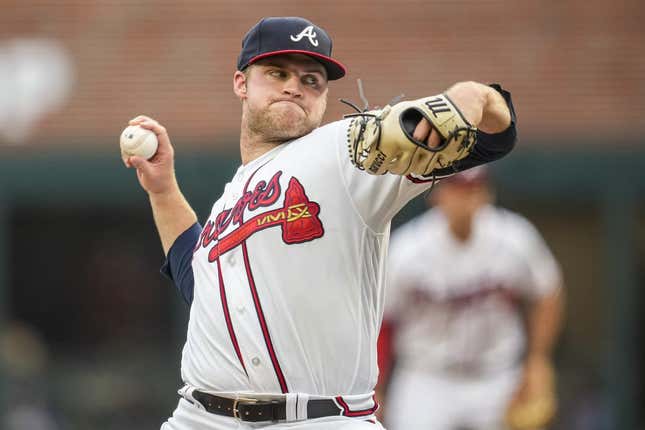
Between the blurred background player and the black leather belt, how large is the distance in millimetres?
3211

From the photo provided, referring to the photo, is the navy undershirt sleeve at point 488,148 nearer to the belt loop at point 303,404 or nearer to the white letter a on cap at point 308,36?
the white letter a on cap at point 308,36

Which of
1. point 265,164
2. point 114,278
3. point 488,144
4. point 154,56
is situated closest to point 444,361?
point 265,164

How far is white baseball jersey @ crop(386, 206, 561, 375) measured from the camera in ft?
24.2

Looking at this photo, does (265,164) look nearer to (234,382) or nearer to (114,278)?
(234,382)

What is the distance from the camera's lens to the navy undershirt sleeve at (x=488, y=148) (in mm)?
3607

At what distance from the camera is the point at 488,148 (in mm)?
3619

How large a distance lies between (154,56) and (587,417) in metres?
5.32

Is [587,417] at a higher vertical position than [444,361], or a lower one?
lower

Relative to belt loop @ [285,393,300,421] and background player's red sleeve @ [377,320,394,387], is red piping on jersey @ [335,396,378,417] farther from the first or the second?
background player's red sleeve @ [377,320,394,387]

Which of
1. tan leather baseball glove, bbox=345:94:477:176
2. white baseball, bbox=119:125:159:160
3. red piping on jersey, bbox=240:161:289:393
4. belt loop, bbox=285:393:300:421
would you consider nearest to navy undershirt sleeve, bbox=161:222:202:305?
white baseball, bbox=119:125:159:160

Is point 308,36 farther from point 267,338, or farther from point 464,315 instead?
point 464,315

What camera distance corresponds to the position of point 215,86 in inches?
472

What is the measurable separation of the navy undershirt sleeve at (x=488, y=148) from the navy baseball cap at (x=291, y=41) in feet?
2.36

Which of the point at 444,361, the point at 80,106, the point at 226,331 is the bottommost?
the point at 444,361
